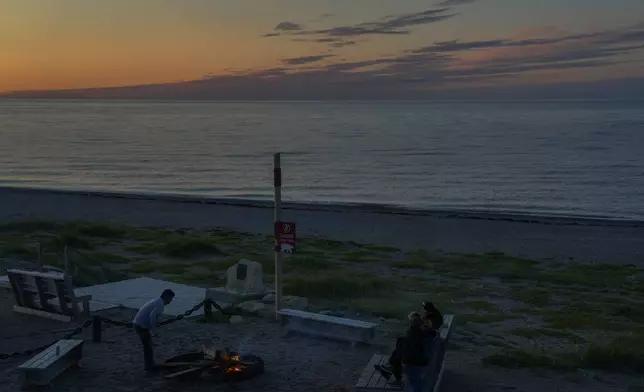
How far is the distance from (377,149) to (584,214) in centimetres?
4710

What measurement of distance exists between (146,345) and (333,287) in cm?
553

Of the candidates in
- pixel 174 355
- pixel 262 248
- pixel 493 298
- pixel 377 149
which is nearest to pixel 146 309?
pixel 174 355

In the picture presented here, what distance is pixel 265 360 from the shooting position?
9.85 m

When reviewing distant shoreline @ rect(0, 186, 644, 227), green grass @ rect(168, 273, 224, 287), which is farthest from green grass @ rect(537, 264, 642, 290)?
distant shoreline @ rect(0, 186, 644, 227)

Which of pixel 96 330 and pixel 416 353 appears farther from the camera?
pixel 96 330

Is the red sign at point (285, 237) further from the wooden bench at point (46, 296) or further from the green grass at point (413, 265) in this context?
the green grass at point (413, 265)

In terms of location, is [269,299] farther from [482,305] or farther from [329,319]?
[482,305]

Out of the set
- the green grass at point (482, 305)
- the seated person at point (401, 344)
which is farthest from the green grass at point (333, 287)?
the seated person at point (401, 344)

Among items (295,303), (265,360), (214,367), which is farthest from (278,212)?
(214,367)

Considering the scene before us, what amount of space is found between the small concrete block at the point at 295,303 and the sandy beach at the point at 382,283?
0.87 ft

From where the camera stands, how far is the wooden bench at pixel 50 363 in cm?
868

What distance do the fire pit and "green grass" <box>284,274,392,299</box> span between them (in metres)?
4.84

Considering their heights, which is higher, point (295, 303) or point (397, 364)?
point (397, 364)

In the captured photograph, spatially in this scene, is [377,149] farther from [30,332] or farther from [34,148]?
[30,332]
